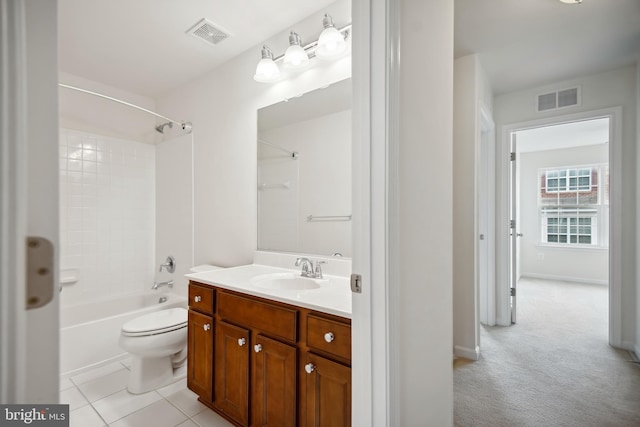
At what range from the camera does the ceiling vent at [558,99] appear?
2840mm

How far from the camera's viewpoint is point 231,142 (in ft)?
8.20

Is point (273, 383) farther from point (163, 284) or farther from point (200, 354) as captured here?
point (163, 284)

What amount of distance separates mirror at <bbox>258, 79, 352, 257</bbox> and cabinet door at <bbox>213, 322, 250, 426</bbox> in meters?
0.70

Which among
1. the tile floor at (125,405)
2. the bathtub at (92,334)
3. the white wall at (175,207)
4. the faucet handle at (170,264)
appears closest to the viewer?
the tile floor at (125,405)

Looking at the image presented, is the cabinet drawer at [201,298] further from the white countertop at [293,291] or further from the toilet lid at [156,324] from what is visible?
the toilet lid at [156,324]

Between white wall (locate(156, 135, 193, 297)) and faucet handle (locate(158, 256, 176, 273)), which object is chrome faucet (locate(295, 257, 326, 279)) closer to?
white wall (locate(156, 135, 193, 297))

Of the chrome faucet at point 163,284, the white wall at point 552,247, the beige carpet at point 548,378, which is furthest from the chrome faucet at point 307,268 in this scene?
the white wall at point 552,247

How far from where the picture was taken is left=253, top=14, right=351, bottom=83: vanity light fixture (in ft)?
5.80

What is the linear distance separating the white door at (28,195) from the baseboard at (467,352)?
2.73 meters

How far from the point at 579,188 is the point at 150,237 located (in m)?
6.90

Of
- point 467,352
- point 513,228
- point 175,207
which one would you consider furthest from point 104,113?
point 513,228

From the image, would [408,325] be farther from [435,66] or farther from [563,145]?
[563,145]

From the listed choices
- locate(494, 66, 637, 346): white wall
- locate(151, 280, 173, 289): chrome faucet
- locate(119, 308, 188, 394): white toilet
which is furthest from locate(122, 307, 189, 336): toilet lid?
locate(494, 66, 637, 346): white wall

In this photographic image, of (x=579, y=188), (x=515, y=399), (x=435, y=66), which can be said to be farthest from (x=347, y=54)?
(x=579, y=188)
